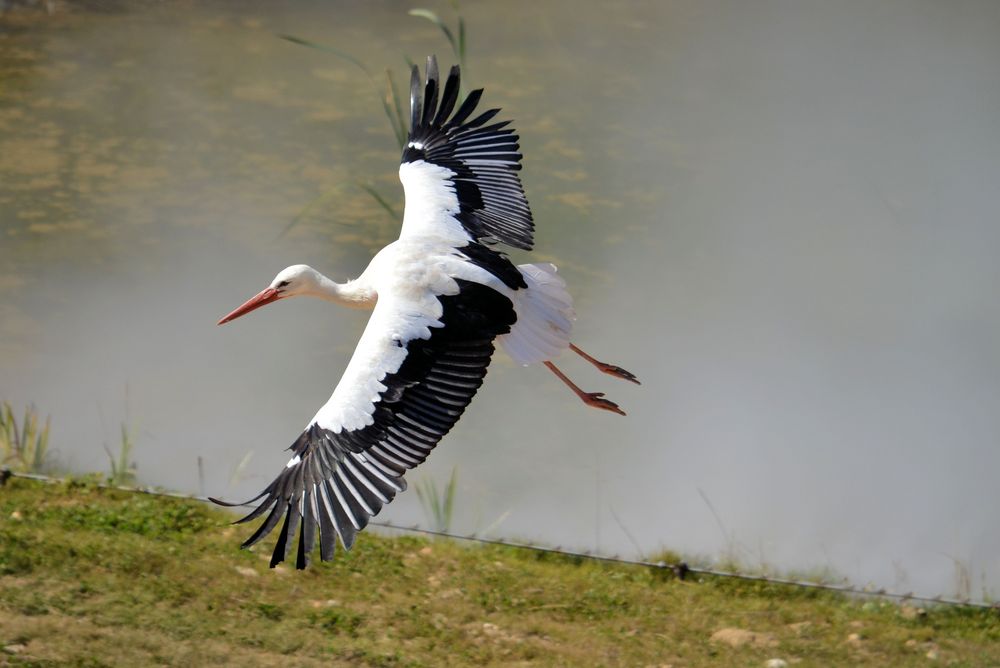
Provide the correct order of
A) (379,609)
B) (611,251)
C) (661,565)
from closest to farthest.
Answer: (379,609), (661,565), (611,251)

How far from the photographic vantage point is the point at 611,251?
9188 mm

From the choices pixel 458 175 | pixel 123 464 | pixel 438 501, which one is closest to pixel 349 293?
pixel 458 175

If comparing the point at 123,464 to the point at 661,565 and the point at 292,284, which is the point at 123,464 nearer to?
the point at 292,284

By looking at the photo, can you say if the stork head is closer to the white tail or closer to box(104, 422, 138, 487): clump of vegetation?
the white tail

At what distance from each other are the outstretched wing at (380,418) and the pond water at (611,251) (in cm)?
227

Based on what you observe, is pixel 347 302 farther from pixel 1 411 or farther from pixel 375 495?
pixel 1 411

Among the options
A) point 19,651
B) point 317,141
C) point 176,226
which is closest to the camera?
point 19,651

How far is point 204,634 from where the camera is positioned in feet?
18.4

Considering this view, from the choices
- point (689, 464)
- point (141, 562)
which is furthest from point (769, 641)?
point (141, 562)

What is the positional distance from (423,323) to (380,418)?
18.4 inches

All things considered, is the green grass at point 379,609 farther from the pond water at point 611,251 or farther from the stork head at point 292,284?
the stork head at point 292,284

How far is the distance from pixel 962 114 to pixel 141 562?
663 cm

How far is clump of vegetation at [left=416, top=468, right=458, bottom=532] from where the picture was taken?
7.11 metres

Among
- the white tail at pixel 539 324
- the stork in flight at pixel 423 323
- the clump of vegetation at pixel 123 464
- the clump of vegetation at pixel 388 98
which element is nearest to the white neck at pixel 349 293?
the stork in flight at pixel 423 323
